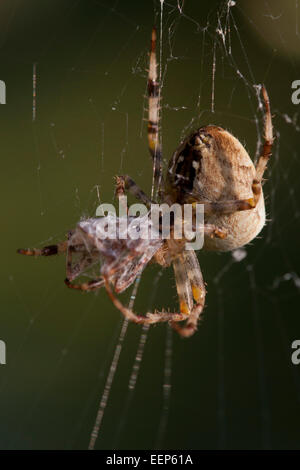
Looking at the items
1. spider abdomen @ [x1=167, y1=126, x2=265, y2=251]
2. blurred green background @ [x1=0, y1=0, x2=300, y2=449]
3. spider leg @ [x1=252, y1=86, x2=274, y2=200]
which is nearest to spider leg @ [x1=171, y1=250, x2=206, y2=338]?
spider abdomen @ [x1=167, y1=126, x2=265, y2=251]

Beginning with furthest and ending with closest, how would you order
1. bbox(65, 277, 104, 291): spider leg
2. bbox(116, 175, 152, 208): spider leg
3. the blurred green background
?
1. the blurred green background
2. bbox(116, 175, 152, 208): spider leg
3. bbox(65, 277, 104, 291): spider leg

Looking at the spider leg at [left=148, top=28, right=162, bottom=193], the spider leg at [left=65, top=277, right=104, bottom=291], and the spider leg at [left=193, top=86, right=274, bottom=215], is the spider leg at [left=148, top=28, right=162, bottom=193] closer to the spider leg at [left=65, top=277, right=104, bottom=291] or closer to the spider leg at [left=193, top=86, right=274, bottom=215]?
the spider leg at [left=193, top=86, right=274, bottom=215]

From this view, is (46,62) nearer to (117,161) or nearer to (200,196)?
(117,161)

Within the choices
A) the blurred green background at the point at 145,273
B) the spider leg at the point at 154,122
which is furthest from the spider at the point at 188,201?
the blurred green background at the point at 145,273

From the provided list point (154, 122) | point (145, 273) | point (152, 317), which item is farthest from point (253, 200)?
point (145, 273)

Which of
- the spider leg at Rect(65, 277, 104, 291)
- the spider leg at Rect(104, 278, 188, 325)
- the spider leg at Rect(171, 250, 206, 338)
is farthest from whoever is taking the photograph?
the spider leg at Rect(171, 250, 206, 338)

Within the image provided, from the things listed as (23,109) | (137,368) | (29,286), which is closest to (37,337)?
(29,286)

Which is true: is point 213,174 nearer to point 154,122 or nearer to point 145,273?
point 154,122
